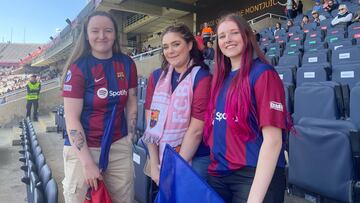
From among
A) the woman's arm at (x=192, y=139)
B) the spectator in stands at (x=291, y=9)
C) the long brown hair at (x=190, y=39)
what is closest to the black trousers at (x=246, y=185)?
the woman's arm at (x=192, y=139)

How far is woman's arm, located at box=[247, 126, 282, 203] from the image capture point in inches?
38.2

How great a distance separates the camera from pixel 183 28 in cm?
144

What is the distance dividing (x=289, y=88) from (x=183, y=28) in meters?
1.81

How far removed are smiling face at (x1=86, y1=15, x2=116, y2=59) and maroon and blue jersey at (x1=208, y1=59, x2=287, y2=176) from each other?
0.60 meters

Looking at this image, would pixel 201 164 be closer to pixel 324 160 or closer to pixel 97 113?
pixel 97 113

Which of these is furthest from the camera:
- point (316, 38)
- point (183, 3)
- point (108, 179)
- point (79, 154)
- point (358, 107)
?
point (183, 3)

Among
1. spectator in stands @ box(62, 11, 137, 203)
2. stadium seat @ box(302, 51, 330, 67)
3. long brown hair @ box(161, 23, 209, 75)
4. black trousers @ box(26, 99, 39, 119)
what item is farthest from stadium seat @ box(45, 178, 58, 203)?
black trousers @ box(26, 99, 39, 119)

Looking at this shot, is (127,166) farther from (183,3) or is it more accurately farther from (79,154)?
(183,3)

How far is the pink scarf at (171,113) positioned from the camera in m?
1.36

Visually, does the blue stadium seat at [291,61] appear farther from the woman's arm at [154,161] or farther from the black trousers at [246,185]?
the black trousers at [246,185]

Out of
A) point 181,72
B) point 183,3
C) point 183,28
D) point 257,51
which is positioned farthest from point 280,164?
point 183,3

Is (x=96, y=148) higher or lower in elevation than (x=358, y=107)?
lower

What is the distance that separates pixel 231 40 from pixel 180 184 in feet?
1.69

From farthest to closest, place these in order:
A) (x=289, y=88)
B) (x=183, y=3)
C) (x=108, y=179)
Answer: (x=183, y=3), (x=289, y=88), (x=108, y=179)
